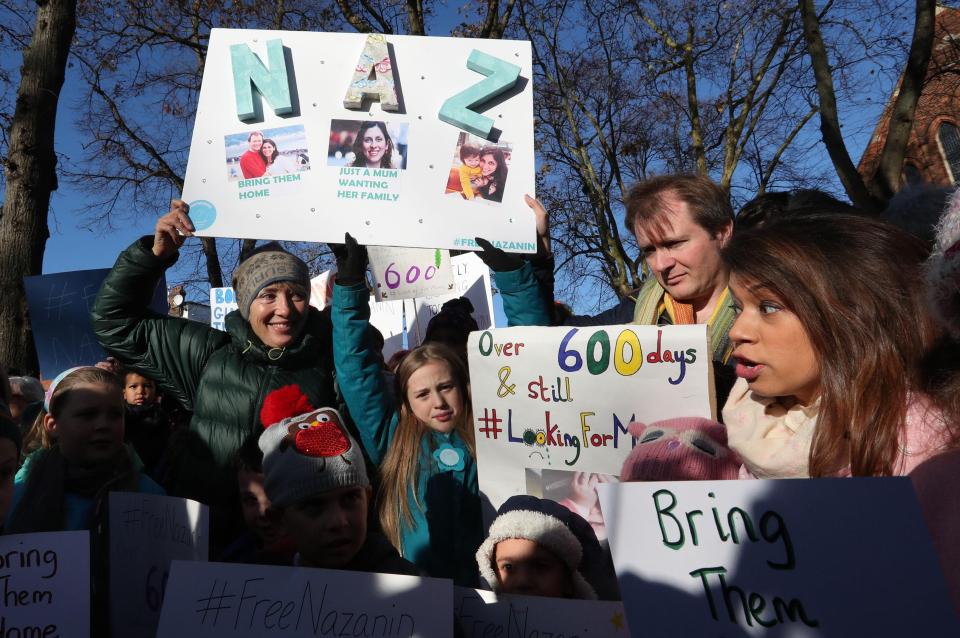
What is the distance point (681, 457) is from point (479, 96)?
176 centimetres

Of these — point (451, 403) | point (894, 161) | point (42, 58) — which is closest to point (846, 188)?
point (894, 161)

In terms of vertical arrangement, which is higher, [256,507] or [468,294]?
[468,294]

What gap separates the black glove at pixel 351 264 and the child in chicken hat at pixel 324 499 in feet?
2.46

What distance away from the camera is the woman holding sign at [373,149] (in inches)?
110

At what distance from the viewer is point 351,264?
2.65 metres

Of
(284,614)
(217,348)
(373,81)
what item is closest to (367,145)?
(373,81)

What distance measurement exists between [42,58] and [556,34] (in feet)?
32.3

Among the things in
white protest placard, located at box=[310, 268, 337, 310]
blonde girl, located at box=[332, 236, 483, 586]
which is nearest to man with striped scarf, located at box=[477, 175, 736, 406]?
blonde girl, located at box=[332, 236, 483, 586]

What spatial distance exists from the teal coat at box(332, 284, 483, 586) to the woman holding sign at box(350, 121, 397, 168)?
0.52 metres

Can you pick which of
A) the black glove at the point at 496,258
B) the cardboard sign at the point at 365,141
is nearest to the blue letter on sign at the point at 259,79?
the cardboard sign at the point at 365,141

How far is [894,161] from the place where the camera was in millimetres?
6355

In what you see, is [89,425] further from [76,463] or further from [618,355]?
[618,355]

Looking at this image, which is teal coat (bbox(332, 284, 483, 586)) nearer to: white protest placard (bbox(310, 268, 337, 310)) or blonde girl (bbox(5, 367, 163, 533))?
blonde girl (bbox(5, 367, 163, 533))

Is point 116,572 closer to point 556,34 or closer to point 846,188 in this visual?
point 846,188
